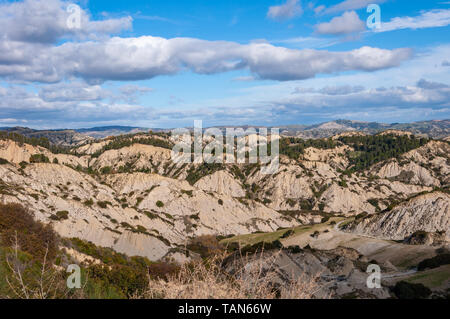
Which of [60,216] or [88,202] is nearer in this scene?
[60,216]

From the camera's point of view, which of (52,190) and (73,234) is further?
(52,190)

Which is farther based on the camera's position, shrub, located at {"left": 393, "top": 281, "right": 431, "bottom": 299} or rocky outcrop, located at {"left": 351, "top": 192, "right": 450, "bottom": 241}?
rocky outcrop, located at {"left": 351, "top": 192, "right": 450, "bottom": 241}

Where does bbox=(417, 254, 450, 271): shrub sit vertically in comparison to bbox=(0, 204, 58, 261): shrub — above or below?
below

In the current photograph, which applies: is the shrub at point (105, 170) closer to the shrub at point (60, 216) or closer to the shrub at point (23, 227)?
the shrub at point (60, 216)

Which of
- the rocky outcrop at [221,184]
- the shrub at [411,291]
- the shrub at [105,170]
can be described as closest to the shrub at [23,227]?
the shrub at [411,291]

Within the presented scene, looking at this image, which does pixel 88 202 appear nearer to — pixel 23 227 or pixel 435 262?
pixel 23 227

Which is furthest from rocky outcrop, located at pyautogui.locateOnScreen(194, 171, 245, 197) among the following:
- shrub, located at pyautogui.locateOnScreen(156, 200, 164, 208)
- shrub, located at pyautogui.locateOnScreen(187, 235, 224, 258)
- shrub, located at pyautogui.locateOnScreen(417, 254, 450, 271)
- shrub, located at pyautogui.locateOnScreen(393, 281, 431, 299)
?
shrub, located at pyautogui.locateOnScreen(393, 281, 431, 299)

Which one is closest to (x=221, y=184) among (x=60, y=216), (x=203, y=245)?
(x=203, y=245)

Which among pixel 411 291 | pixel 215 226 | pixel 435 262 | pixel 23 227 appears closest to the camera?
pixel 411 291

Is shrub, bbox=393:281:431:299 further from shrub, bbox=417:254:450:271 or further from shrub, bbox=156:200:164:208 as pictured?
shrub, bbox=156:200:164:208
